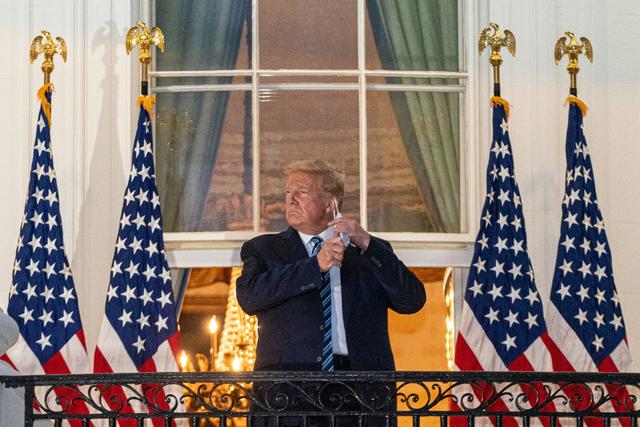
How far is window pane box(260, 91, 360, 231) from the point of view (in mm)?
6906

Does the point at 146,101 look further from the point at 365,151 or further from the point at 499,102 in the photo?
the point at 499,102

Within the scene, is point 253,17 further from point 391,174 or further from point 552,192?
point 552,192

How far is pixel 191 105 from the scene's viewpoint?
695 cm

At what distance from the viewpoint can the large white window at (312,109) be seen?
6895 millimetres

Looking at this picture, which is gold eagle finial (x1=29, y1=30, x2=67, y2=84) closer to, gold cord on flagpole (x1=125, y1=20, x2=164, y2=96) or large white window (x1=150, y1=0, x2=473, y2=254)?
gold cord on flagpole (x1=125, y1=20, x2=164, y2=96)

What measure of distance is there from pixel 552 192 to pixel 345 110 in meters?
1.12

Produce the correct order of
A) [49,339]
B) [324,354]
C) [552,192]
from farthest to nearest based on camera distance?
[552,192]
[49,339]
[324,354]

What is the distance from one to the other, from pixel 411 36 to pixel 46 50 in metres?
1.85

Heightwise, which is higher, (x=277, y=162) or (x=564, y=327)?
(x=277, y=162)

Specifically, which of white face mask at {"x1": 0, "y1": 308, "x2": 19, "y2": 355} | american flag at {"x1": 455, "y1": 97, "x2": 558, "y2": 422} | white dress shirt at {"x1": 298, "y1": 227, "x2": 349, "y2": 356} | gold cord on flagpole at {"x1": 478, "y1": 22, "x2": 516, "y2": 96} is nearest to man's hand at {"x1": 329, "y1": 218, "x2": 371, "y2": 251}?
white dress shirt at {"x1": 298, "y1": 227, "x2": 349, "y2": 356}

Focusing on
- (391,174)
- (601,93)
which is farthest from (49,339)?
(601,93)

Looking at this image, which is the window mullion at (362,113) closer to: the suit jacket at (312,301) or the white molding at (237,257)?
the white molding at (237,257)

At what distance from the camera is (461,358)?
6.29 meters

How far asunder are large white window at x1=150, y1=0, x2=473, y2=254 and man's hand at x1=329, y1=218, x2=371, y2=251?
1953mm
